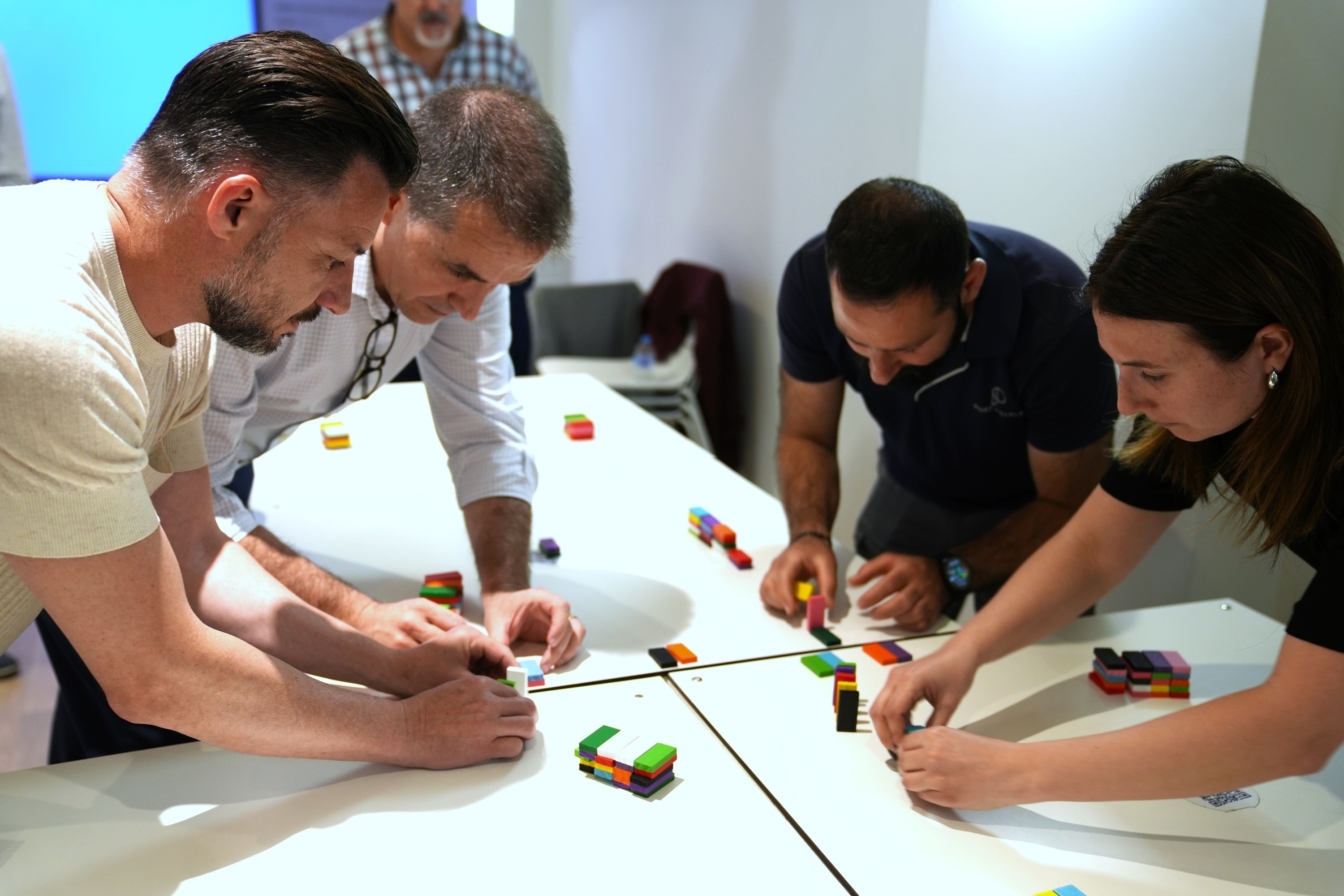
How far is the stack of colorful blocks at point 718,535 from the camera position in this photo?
206 cm

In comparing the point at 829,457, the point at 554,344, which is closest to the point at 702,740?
the point at 829,457

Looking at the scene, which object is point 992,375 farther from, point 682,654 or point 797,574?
point 682,654

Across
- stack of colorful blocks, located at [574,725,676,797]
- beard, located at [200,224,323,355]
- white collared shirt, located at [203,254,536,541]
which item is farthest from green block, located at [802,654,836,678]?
beard, located at [200,224,323,355]

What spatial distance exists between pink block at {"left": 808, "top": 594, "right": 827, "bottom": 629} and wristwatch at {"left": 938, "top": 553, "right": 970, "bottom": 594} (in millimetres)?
268

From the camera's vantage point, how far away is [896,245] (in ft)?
5.95

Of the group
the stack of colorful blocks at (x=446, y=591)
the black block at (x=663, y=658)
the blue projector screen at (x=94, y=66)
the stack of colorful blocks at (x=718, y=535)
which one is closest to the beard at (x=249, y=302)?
the stack of colorful blocks at (x=446, y=591)

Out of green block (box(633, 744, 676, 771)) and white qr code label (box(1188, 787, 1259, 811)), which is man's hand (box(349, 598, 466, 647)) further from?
white qr code label (box(1188, 787, 1259, 811))

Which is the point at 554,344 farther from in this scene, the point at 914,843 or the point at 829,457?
the point at 914,843

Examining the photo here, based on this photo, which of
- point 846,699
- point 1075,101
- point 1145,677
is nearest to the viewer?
point 846,699

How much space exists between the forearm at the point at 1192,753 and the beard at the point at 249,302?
3.60 ft

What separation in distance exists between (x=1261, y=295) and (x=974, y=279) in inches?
30.9

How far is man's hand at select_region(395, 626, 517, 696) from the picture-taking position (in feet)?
5.05

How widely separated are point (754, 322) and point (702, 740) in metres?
3.06

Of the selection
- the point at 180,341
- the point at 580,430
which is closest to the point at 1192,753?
the point at 180,341
